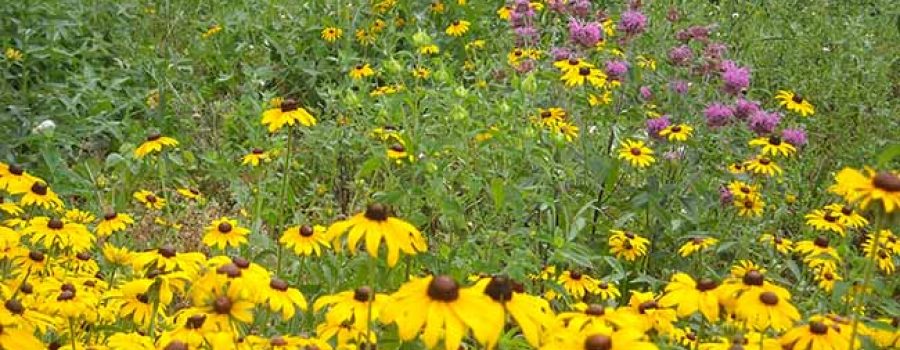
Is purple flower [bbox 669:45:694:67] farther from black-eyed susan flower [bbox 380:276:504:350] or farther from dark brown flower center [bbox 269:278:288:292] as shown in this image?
black-eyed susan flower [bbox 380:276:504:350]

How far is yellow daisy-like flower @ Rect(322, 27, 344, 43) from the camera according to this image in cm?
477

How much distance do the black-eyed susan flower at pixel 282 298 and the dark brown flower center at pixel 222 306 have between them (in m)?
0.14

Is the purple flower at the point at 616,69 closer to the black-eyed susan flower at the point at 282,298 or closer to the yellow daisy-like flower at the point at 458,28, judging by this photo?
the yellow daisy-like flower at the point at 458,28

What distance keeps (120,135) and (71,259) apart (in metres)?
1.68

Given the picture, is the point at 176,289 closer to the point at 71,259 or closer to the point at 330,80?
the point at 71,259

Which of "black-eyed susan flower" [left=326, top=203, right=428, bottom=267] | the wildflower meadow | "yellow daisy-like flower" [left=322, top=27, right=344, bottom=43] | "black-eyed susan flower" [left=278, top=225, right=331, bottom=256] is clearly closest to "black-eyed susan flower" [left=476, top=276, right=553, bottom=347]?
the wildflower meadow

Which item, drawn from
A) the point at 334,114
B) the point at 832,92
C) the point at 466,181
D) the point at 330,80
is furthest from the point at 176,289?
the point at 832,92

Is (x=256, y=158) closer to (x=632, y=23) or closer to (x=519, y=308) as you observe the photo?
(x=632, y=23)

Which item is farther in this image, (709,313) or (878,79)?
(878,79)

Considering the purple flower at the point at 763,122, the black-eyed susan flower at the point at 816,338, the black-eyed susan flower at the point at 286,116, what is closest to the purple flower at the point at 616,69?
the purple flower at the point at 763,122

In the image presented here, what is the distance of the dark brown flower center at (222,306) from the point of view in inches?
62.7

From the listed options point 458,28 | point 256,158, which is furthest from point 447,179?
point 458,28

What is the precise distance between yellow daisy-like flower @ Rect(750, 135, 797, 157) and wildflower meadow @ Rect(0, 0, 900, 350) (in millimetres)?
15

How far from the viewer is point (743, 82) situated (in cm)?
328
